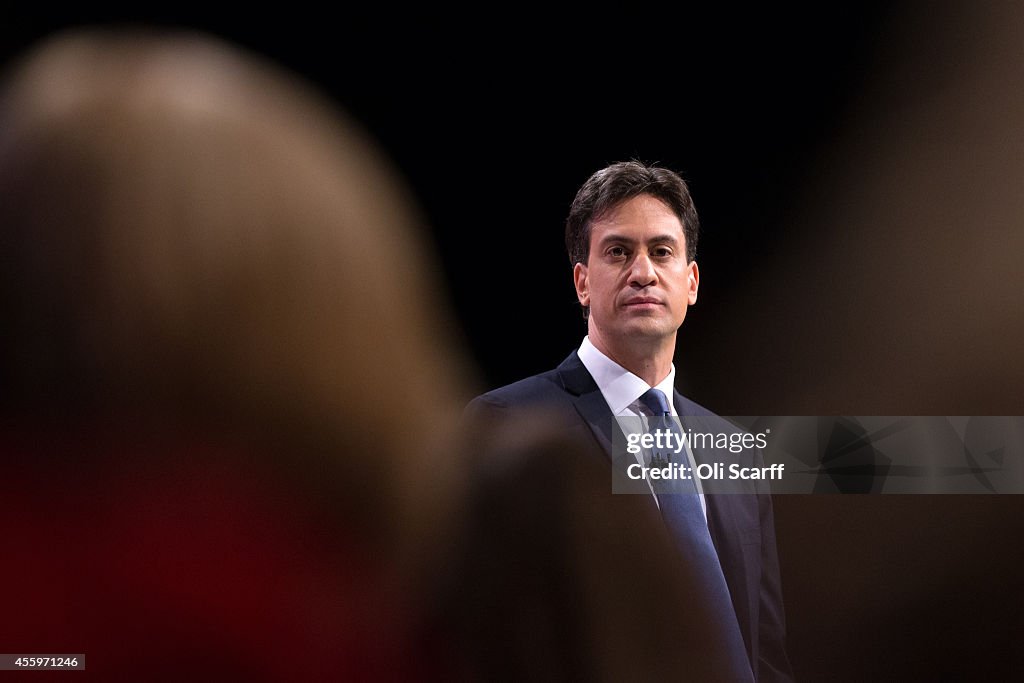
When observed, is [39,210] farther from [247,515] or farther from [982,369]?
[982,369]

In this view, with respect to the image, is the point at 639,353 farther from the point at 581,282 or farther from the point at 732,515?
the point at 732,515

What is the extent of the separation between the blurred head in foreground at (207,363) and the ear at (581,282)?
0.71 ft

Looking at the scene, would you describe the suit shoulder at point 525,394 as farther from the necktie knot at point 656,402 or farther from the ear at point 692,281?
the ear at point 692,281

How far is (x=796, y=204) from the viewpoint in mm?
1430

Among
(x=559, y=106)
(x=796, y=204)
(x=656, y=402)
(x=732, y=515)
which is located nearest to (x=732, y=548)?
(x=732, y=515)

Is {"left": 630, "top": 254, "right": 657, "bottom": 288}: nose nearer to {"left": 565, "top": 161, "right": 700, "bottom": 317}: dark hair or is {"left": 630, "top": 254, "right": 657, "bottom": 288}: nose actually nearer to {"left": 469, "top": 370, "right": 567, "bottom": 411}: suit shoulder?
{"left": 565, "top": 161, "right": 700, "bottom": 317}: dark hair

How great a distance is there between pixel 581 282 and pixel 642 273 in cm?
10

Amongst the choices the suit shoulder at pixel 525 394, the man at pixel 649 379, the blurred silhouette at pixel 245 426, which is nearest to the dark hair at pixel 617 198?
the man at pixel 649 379

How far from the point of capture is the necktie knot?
1.37 m

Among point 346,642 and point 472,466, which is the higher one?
point 472,466

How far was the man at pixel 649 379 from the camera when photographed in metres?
1.36

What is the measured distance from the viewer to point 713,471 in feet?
4.54

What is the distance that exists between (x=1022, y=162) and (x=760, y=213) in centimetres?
42

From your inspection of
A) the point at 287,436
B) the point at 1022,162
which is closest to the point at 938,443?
the point at 1022,162
